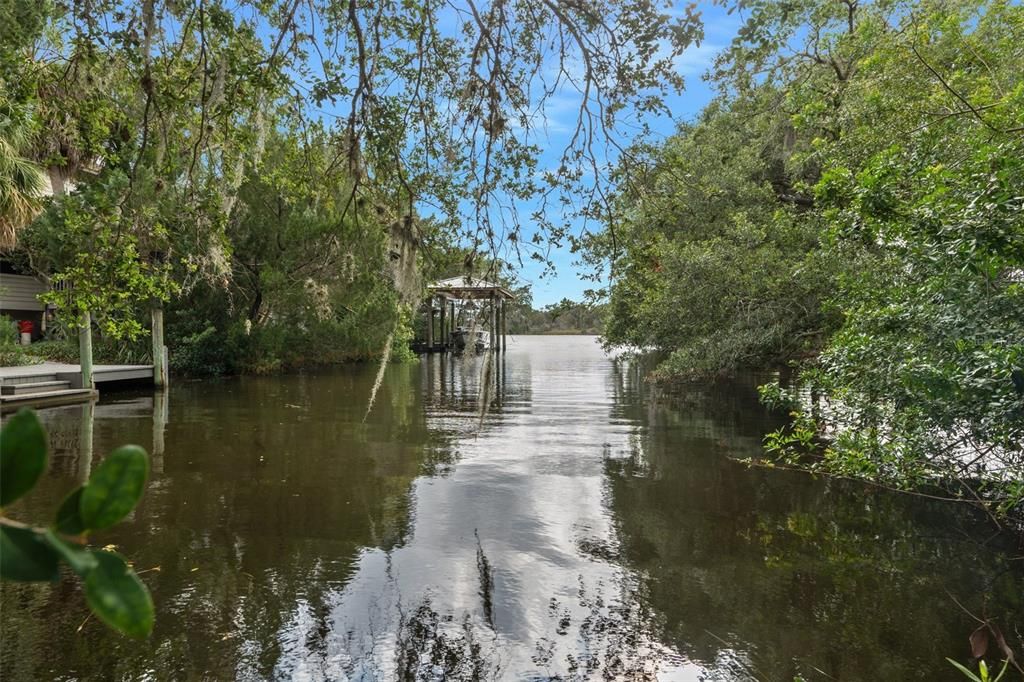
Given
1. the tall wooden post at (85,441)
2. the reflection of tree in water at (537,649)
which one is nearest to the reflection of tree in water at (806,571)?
the reflection of tree in water at (537,649)

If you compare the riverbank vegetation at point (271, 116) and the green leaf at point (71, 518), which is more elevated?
the riverbank vegetation at point (271, 116)

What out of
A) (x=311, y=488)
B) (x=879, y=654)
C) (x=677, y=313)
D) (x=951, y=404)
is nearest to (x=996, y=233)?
(x=951, y=404)

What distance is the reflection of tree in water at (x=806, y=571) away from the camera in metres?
4.54

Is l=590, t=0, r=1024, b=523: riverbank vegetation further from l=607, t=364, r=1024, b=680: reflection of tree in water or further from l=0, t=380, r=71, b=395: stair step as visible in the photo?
l=0, t=380, r=71, b=395: stair step

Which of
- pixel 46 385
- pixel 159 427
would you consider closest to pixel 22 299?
pixel 46 385

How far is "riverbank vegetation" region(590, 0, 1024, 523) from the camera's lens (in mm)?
4531

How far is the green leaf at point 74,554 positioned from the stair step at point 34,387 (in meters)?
16.0

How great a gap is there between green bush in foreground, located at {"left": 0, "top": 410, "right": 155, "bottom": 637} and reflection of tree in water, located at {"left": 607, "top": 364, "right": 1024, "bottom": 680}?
15.0 feet

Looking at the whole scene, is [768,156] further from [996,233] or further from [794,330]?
[996,233]

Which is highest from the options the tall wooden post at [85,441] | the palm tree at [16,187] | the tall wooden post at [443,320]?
the palm tree at [16,187]

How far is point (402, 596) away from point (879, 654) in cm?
351

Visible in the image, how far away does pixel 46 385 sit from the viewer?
1450 cm

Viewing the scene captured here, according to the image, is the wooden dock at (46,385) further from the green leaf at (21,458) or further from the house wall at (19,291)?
the green leaf at (21,458)

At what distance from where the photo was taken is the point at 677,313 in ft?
46.5
